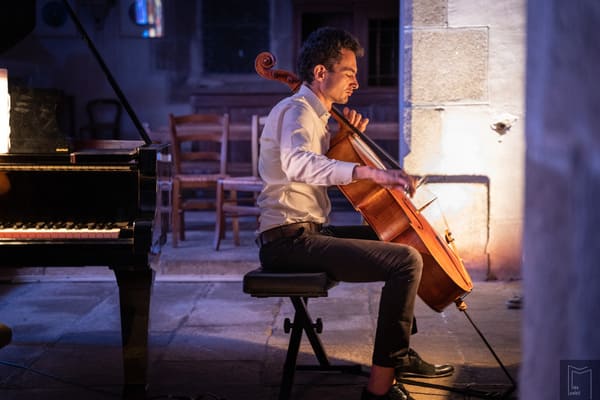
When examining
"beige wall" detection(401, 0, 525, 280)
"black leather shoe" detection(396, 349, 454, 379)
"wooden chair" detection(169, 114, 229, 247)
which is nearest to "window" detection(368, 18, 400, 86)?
"wooden chair" detection(169, 114, 229, 247)

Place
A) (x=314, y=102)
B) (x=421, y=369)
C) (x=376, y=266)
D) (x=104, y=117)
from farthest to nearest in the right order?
(x=104, y=117), (x=421, y=369), (x=314, y=102), (x=376, y=266)

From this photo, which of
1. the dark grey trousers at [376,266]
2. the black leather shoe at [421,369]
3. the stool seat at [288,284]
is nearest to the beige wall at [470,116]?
the black leather shoe at [421,369]

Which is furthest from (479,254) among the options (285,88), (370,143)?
(285,88)

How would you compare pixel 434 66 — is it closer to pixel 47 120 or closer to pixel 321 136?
pixel 321 136

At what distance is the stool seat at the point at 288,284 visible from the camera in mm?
2596

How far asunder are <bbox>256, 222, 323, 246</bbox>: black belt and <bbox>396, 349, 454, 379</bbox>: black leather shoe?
700mm

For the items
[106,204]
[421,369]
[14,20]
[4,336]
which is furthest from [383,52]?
[4,336]

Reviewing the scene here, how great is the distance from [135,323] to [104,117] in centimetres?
950

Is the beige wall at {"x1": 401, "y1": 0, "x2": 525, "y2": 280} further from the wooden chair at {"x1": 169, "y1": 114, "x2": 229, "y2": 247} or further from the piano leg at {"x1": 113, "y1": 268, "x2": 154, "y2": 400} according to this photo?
→ the piano leg at {"x1": 113, "y1": 268, "x2": 154, "y2": 400}

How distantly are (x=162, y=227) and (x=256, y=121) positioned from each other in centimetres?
373

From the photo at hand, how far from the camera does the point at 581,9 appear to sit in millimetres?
551

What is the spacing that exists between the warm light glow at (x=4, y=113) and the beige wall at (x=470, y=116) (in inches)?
104

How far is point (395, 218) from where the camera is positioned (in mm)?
2713

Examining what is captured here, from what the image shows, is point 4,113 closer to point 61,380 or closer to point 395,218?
point 61,380
